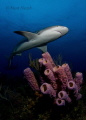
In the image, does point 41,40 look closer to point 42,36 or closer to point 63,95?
point 42,36

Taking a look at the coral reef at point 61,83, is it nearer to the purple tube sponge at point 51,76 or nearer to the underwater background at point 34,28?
the purple tube sponge at point 51,76

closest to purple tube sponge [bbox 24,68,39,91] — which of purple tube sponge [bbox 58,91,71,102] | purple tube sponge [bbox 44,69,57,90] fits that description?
purple tube sponge [bbox 44,69,57,90]

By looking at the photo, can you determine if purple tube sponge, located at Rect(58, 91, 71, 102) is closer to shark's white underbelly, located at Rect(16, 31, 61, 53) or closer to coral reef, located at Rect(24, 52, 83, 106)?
coral reef, located at Rect(24, 52, 83, 106)

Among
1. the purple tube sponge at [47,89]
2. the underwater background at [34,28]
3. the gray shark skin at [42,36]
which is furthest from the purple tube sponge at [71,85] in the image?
the gray shark skin at [42,36]

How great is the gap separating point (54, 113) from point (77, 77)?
1294 millimetres

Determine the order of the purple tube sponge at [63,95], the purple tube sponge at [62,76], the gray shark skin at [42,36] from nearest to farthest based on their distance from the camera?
the purple tube sponge at [63,95]
the purple tube sponge at [62,76]
the gray shark skin at [42,36]

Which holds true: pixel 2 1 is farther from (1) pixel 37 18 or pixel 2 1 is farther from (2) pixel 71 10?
(2) pixel 71 10

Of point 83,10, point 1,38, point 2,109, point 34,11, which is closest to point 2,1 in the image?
point 34,11

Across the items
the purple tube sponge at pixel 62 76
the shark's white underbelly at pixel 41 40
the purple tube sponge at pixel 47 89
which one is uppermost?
the shark's white underbelly at pixel 41 40

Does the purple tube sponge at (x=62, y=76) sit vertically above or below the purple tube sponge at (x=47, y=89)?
above

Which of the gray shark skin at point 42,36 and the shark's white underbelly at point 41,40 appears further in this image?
the shark's white underbelly at point 41,40

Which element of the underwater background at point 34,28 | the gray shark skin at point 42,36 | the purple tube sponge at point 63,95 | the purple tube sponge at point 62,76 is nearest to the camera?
the purple tube sponge at point 63,95

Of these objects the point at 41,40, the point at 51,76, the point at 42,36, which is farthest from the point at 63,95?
the point at 41,40

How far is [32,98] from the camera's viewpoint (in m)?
4.75
